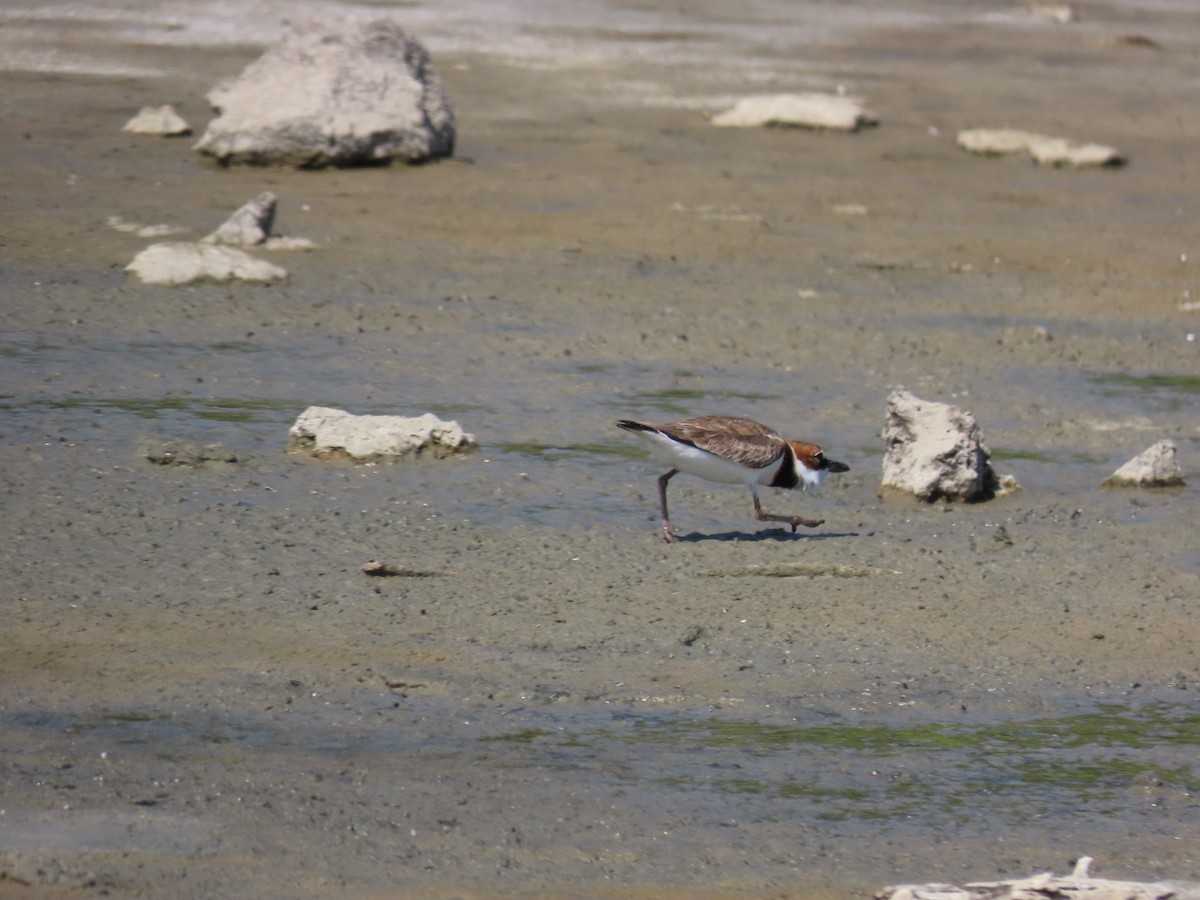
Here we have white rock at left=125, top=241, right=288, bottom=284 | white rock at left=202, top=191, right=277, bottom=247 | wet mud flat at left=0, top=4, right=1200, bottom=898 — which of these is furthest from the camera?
white rock at left=202, top=191, right=277, bottom=247

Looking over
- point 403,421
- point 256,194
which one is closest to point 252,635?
point 403,421

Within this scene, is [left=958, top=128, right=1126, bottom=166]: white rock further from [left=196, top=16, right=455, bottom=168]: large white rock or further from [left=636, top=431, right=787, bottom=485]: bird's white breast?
[left=636, top=431, right=787, bottom=485]: bird's white breast

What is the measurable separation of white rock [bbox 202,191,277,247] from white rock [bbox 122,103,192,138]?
3847 millimetres

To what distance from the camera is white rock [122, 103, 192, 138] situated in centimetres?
1664

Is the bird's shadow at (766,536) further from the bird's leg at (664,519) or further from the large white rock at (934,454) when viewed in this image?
the large white rock at (934,454)

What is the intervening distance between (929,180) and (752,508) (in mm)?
8848

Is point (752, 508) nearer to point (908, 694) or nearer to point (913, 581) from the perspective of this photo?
point (913, 581)

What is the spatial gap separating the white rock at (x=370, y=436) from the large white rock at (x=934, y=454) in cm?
197

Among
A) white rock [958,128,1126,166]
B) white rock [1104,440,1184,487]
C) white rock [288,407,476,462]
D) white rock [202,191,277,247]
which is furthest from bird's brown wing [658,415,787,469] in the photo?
white rock [958,128,1126,166]

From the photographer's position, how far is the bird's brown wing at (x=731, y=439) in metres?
8.00

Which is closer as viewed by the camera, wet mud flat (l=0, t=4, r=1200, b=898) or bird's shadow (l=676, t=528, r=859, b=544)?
wet mud flat (l=0, t=4, r=1200, b=898)

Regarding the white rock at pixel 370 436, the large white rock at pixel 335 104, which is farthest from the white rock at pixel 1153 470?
the large white rock at pixel 335 104

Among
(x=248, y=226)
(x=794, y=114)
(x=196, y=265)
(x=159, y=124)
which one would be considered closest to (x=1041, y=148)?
(x=794, y=114)

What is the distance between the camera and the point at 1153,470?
9.08m
